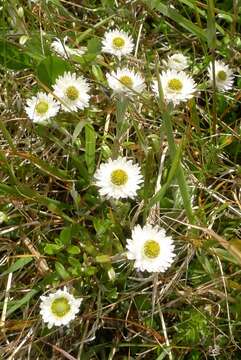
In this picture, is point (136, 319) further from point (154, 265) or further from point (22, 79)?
point (22, 79)

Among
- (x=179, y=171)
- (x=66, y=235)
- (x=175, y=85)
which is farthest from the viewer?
(x=175, y=85)

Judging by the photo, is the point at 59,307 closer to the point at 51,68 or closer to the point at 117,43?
the point at 51,68

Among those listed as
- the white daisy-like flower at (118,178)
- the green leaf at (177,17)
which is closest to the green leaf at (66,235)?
the white daisy-like flower at (118,178)

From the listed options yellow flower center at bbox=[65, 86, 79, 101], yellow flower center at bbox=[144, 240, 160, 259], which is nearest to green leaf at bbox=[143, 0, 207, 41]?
yellow flower center at bbox=[65, 86, 79, 101]

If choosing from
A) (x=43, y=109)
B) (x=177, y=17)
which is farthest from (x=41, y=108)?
(x=177, y=17)

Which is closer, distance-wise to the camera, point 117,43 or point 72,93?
point 72,93

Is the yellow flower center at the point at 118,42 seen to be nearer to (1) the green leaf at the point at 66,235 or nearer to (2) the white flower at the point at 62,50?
(2) the white flower at the point at 62,50

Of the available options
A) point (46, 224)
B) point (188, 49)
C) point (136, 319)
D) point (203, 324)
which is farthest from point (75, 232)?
point (188, 49)

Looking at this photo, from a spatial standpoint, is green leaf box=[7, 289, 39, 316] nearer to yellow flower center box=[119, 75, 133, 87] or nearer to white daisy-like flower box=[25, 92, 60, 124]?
white daisy-like flower box=[25, 92, 60, 124]
